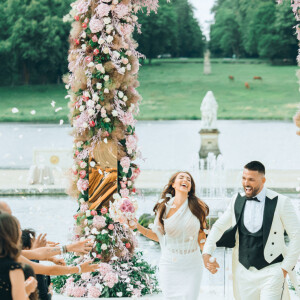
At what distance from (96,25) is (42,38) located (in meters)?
38.4

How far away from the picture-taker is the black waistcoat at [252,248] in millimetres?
4727

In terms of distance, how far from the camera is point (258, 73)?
4491 cm

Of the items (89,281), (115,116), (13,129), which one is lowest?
(13,129)

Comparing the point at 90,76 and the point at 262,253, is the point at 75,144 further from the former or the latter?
the point at 262,253

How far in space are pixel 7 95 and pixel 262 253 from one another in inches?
1557

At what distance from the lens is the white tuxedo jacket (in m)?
4.66

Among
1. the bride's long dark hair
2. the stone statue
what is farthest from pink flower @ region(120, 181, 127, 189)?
the stone statue

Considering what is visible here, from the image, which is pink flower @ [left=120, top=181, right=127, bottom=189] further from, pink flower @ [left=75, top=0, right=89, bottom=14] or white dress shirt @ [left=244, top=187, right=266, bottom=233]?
white dress shirt @ [left=244, top=187, right=266, bottom=233]

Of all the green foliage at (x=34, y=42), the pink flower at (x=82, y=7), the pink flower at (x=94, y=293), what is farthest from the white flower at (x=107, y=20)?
the green foliage at (x=34, y=42)

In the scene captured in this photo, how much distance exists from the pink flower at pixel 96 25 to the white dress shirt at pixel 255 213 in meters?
2.58

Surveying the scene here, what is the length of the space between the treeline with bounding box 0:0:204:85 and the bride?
38.6m

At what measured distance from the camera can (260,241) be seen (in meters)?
4.73

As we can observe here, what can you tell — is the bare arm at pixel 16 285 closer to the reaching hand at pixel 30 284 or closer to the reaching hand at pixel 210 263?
the reaching hand at pixel 30 284

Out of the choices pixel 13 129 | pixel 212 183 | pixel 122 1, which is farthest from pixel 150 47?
pixel 122 1
